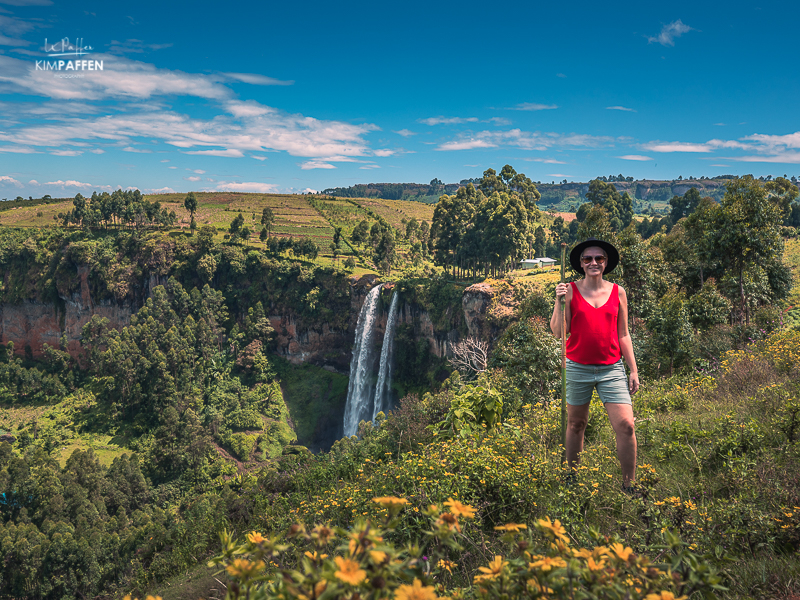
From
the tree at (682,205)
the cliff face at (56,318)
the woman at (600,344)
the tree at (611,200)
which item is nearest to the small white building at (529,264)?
the tree at (611,200)

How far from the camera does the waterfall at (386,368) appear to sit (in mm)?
43281

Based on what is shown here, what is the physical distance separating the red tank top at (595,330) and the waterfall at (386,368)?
3900 centimetres

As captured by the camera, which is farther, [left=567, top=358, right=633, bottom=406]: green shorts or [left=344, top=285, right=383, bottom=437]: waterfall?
[left=344, top=285, right=383, bottom=437]: waterfall

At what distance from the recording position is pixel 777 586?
2.72 meters

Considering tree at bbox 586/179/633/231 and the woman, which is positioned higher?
tree at bbox 586/179/633/231

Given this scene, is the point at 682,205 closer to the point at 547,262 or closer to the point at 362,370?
the point at 547,262

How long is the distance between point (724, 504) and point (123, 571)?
1211 inches

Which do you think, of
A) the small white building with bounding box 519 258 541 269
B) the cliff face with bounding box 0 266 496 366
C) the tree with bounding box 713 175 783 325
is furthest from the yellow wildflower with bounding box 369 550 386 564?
the small white building with bounding box 519 258 541 269

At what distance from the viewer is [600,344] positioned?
4.15 metres

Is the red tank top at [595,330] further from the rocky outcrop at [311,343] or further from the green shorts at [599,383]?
the rocky outcrop at [311,343]

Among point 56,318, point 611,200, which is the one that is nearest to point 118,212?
point 56,318

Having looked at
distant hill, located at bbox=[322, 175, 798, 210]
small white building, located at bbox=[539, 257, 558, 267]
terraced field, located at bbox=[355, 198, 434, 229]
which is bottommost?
small white building, located at bbox=[539, 257, 558, 267]

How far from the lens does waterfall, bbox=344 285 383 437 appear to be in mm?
45062

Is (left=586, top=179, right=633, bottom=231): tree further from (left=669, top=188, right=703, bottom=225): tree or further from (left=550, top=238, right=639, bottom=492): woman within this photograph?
(left=550, top=238, right=639, bottom=492): woman
